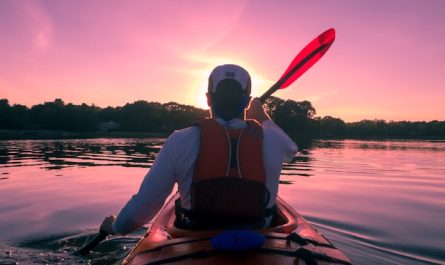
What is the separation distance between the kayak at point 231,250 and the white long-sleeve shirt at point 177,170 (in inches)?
9.9

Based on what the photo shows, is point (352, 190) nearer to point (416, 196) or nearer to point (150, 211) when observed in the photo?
point (416, 196)

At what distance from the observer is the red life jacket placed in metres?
2.92

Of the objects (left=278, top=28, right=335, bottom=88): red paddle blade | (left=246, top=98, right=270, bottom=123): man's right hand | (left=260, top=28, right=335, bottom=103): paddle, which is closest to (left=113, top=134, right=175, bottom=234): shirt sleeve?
(left=246, top=98, right=270, bottom=123): man's right hand

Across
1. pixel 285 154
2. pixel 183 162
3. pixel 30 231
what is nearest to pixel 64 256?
pixel 30 231

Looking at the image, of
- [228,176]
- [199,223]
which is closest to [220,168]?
[228,176]

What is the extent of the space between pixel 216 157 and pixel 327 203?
23.0ft

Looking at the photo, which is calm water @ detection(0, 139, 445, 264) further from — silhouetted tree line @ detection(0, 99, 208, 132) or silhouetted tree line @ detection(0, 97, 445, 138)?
silhouetted tree line @ detection(0, 99, 208, 132)

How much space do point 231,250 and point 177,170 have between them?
2.58ft

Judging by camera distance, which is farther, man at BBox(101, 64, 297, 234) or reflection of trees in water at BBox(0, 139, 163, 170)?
reflection of trees in water at BBox(0, 139, 163, 170)

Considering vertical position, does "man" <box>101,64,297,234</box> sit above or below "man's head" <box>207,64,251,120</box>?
below

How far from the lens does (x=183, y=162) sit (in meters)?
2.92

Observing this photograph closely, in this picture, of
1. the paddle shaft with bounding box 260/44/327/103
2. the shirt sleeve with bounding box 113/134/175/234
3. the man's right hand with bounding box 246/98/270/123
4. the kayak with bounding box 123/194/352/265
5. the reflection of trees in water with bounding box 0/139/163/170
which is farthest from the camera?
the reflection of trees in water with bounding box 0/139/163/170

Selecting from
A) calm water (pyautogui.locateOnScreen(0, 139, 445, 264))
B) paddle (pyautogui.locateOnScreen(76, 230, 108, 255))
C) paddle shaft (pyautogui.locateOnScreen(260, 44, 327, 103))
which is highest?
paddle shaft (pyautogui.locateOnScreen(260, 44, 327, 103))

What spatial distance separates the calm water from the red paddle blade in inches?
107
